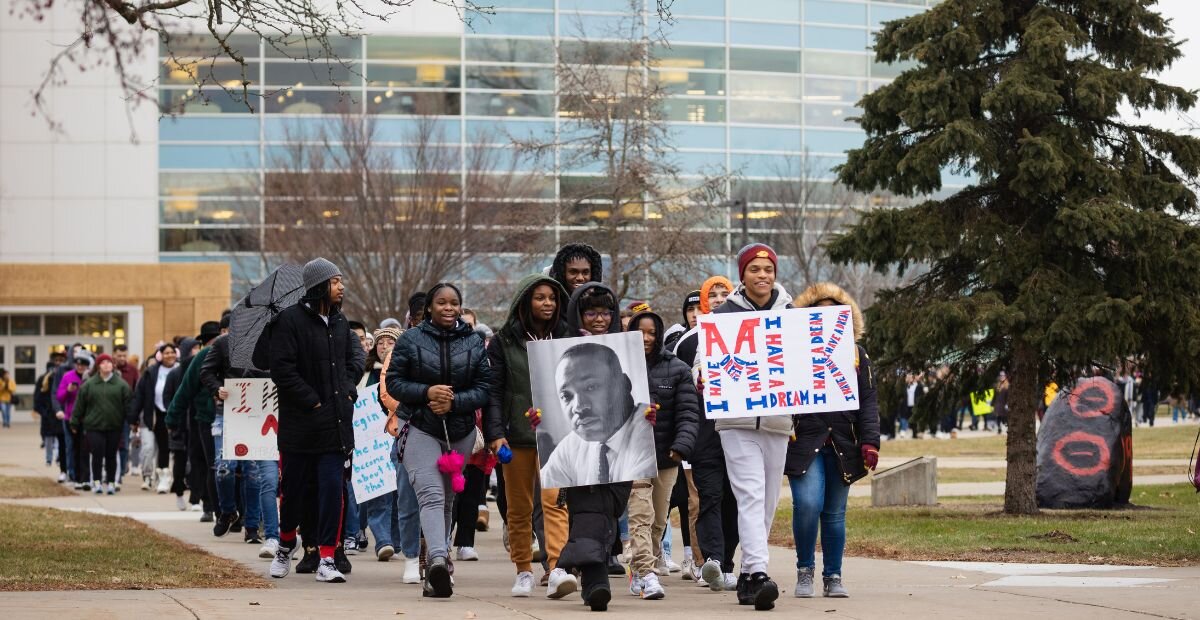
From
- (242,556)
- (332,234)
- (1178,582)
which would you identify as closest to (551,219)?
(332,234)

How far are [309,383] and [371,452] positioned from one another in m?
2.21

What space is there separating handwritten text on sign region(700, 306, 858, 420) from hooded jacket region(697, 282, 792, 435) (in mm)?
80

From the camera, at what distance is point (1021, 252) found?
51.9 feet

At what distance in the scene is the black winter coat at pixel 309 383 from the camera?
10.6 meters

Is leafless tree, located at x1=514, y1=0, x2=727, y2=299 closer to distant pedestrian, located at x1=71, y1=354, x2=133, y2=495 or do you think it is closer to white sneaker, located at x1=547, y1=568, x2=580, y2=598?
distant pedestrian, located at x1=71, y1=354, x2=133, y2=495

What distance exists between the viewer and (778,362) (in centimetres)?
969

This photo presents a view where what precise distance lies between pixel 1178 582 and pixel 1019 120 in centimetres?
699

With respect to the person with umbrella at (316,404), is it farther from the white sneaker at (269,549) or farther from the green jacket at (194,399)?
the green jacket at (194,399)

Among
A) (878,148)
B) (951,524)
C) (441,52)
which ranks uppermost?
(441,52)

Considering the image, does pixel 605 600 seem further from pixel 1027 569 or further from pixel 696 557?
pixel 1027 569

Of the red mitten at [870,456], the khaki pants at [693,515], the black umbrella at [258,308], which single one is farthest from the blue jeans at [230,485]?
the red mitten at [870,456]

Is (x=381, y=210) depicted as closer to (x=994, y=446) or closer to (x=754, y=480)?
(x=994, y=446)

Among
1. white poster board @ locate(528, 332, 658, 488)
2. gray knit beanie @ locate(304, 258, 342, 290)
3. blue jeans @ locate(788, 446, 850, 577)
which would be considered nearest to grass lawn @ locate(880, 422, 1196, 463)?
blue jeans @ locate(788, 446, 850, 577)

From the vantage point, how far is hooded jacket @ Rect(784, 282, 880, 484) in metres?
9.82
